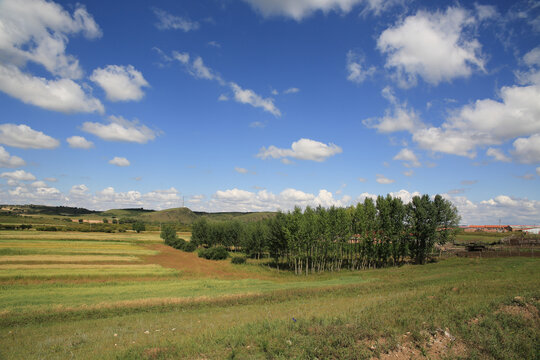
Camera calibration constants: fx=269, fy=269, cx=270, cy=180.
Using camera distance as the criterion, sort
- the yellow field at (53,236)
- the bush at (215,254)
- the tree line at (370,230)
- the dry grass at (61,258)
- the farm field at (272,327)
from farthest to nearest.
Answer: the bush at (215,254) < the yellow field at (53,236) < the tree line at (370,230) < the dry grass at (61,258) < the farm field at (272,327)

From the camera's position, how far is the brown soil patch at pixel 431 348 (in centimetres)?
991

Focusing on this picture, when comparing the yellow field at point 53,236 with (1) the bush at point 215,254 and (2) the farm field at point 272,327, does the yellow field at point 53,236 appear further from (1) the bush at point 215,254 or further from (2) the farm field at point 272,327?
(2) the farm field at point 272,327

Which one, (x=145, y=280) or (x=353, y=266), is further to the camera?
(x=353, y=266)

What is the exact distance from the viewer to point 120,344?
13.6 m

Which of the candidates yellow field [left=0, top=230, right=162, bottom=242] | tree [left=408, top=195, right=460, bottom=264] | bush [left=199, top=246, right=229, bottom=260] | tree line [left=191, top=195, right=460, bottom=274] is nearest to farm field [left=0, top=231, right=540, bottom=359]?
tree line [left=191, top=195, right=460, bottom=274]

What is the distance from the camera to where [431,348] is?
10.3 m

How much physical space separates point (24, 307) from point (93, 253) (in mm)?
47174

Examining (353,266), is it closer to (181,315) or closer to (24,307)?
(181,315)

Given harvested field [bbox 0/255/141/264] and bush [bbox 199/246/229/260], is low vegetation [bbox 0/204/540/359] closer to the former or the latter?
harvested field [bbox 0/255/141/264]

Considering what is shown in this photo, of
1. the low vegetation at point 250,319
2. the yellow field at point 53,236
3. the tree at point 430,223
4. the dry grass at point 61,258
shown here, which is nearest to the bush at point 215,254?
the dry grass at point 61,258

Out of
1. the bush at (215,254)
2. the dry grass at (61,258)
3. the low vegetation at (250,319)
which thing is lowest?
the bush at (215,254)

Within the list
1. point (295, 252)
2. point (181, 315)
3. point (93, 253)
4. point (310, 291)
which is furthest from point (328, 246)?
point (93, 253)

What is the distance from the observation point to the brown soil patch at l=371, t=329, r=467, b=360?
991 cm

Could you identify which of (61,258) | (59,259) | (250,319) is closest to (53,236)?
(61,258)
